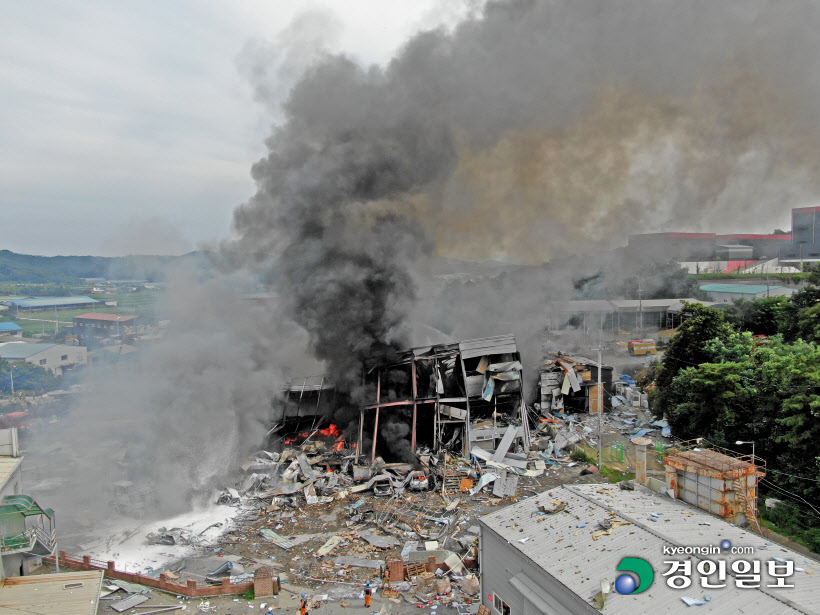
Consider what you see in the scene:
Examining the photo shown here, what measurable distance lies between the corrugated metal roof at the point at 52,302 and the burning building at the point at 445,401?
1234 inches

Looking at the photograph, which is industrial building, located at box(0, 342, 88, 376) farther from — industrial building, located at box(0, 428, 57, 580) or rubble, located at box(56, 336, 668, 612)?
industrial building, located at box(0, 428, 57, 580)

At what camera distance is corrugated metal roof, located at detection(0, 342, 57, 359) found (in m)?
34.5

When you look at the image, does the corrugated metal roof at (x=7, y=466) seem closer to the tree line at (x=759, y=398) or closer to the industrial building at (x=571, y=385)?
the industrial building at (x=571, y=385)

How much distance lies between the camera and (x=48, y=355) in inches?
1356

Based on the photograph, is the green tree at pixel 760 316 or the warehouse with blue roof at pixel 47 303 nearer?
the green tree at pixel 760 316

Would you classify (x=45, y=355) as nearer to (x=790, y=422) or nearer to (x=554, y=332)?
(x=554, y=332)

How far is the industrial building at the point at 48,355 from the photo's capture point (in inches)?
1345

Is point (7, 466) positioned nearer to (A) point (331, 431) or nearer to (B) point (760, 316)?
(A) point (331, 431)

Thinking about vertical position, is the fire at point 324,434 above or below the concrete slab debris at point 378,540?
above

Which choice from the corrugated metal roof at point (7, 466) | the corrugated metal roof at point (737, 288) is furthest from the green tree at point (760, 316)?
the corrugated metal roof at point (7, 466)

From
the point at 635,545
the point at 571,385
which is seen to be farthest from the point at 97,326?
the point at 635,545

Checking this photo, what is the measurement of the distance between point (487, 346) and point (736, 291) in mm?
32526

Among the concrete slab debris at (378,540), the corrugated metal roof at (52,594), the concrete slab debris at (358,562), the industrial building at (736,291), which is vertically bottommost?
the concrete slab debris at (358,562)

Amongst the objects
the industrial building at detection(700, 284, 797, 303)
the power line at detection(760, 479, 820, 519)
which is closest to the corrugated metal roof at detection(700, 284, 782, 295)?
the industrial building at detection(700, 284, 797, 303)
